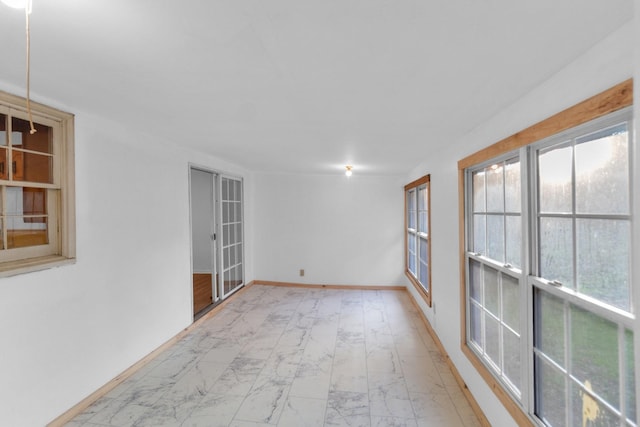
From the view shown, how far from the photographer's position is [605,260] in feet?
3.85

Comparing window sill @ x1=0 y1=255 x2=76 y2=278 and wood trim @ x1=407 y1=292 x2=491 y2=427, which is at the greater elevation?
window sill @ x1=0 y1=255 x2=76 y2=278

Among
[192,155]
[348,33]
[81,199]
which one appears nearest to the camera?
[348,33]

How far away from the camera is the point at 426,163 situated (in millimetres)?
3951

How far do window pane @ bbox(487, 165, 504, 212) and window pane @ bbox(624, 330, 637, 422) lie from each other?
1.07m

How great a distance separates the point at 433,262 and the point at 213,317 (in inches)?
122

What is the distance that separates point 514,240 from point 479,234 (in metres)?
0.54

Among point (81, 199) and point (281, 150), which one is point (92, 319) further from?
point (281, 150)

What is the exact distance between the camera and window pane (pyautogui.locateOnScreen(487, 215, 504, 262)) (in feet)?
6.68

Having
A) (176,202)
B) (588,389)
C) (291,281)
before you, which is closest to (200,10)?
(588,389)

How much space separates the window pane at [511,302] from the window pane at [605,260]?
0.56m

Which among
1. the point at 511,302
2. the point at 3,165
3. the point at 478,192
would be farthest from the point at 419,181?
the point at 3,165

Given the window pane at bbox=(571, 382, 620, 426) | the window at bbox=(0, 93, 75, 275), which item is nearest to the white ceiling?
the window at bbox=(0, 93, 75, 275)

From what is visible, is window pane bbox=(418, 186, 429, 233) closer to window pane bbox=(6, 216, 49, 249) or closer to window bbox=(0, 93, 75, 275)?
window bbox=(0, 93, 75, 275)

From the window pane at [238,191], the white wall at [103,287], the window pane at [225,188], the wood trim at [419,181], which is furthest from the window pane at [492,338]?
the window pane at [238,191]
